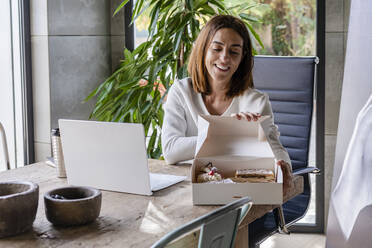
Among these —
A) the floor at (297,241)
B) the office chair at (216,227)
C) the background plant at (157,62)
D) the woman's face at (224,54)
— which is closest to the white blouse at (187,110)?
the woman's face at (224,54)

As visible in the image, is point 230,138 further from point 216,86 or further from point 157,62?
point 157,62

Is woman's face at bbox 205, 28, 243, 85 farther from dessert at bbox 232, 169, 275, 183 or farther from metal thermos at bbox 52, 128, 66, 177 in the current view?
metal thermos at bbox 52, 128, 66, 177

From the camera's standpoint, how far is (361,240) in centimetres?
242

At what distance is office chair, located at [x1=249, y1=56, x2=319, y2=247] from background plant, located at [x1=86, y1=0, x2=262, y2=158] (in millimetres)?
506

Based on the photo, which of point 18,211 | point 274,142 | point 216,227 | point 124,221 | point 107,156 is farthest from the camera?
point 274,142

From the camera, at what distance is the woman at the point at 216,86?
91.0 inches

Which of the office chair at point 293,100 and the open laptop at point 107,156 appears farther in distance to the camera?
the office chair at point 293,100

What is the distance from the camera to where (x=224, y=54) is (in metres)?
2.29

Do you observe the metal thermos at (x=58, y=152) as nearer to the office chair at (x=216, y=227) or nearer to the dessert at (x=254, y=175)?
the dessert at (x=254, y=175)

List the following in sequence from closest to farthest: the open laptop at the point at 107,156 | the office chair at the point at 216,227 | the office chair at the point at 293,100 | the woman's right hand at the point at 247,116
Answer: the office chair at the point at 216,227 < the open laptop at the point at 107,156 < the woman's right hand at the point at 247,116 < the office chair at the point at 293,100

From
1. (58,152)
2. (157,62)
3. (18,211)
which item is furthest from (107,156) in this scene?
(157,62)

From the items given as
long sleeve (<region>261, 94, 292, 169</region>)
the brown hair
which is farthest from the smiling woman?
long sleeve (<region>261, 94, 292, 169</region>)

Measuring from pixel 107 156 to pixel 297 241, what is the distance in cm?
210

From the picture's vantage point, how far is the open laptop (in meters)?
1.59
